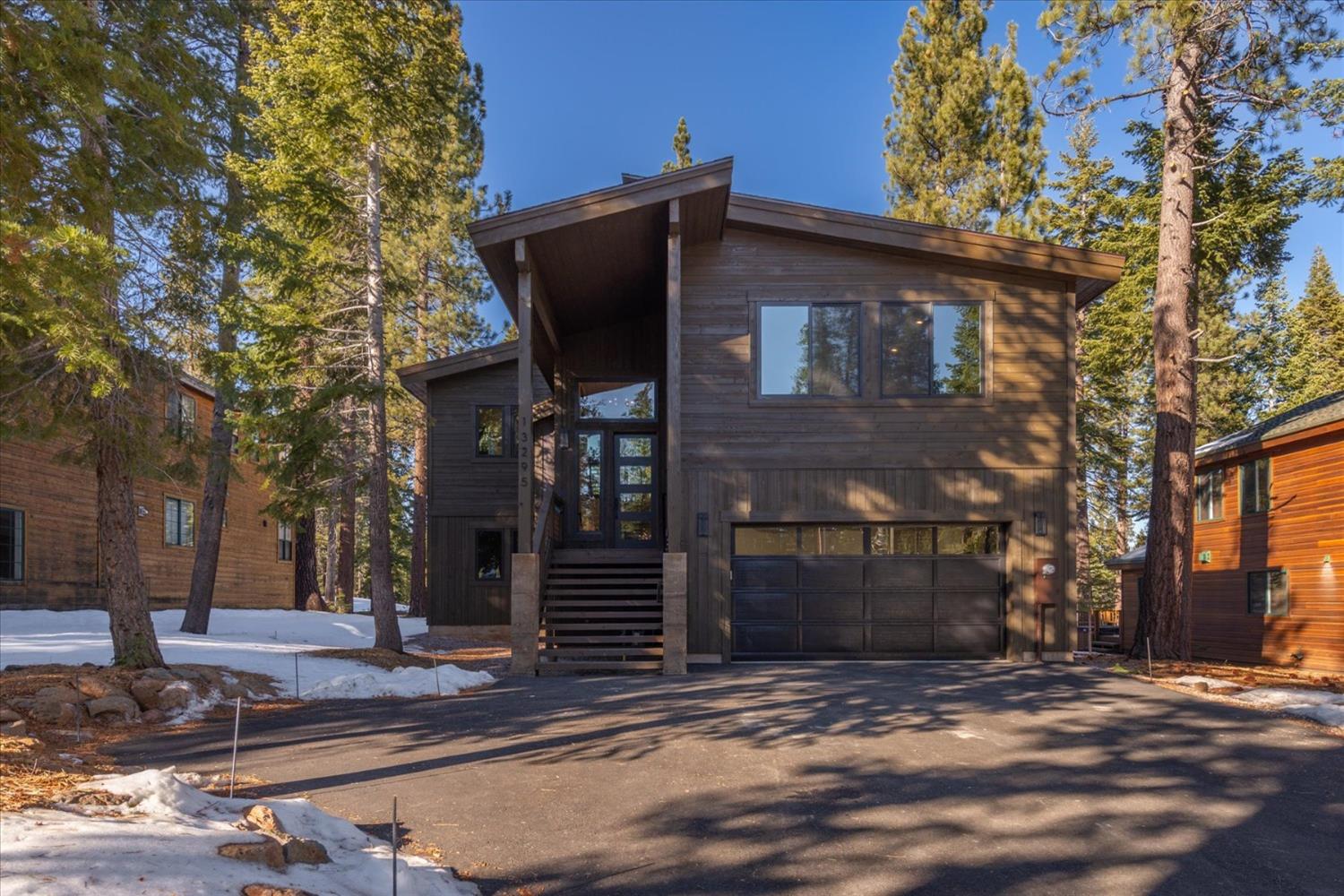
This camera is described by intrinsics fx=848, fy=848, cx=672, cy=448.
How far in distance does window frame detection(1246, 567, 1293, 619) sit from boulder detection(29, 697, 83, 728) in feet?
67.7

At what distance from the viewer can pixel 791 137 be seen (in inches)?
1128

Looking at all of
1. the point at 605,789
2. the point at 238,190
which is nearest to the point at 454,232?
the point at 238,190

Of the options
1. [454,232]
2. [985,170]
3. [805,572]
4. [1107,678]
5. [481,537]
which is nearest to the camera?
[1107,678]

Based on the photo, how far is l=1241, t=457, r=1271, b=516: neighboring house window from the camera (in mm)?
18062

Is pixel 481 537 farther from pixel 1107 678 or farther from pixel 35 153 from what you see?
pixel 35 153

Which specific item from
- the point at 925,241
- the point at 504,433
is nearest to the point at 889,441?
the point at 925,241

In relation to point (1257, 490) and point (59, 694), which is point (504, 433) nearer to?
point (59, 694)

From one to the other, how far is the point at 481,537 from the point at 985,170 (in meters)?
16.1

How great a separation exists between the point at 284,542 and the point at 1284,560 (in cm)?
2834

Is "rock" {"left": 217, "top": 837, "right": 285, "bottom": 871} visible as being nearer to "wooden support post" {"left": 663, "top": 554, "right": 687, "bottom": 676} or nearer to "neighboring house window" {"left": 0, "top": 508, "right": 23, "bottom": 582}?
"wooden support post" {"left": 663, "top": 554, "right": 687, "bottom": 676}

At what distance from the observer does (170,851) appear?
3.16m

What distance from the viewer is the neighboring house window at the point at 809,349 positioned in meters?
12.8

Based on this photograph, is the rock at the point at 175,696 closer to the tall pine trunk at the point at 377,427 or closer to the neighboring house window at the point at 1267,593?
the tall pine trunk at the point at 377,427

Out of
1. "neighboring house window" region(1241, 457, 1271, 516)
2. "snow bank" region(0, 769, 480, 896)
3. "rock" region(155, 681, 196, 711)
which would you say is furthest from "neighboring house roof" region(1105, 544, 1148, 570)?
"snow bank" region(0, 769, 480, 896)
